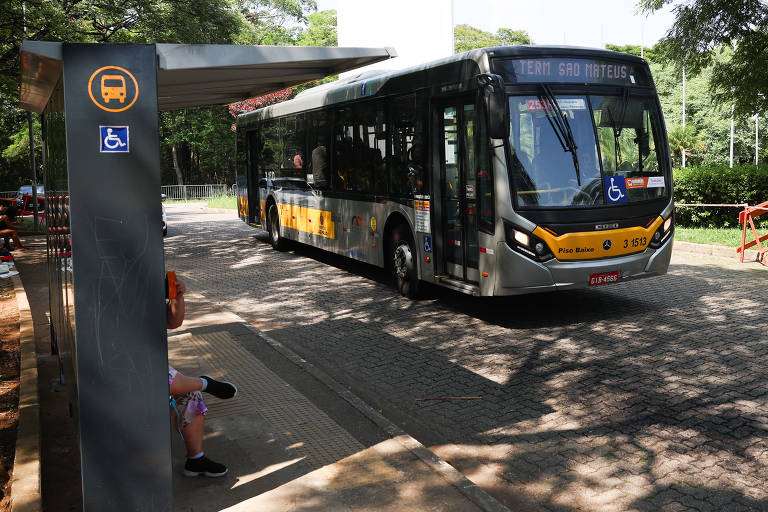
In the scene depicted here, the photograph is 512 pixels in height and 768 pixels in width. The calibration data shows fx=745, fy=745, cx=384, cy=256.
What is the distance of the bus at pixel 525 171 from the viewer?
881 centimetres

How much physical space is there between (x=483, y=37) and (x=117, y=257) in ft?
228

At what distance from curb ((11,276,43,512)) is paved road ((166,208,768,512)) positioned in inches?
108

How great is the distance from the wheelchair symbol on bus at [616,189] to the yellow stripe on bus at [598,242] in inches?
15.1

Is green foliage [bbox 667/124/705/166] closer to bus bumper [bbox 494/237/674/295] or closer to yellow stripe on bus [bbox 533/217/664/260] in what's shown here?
yellow stripe on bus [bbox 533/217/664/260]

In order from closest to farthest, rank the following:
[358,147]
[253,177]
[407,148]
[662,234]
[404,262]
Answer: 1. [662,234]
2. [407,148]
3. [404,262]
4. [358,147]
5. [253,177]

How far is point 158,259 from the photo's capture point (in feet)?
12.9

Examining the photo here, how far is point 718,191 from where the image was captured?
19.5 metres

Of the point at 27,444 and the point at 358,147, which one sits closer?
the point at 27,444

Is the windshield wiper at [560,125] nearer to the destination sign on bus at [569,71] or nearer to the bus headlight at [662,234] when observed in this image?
the destination sign on bus at [569,71]

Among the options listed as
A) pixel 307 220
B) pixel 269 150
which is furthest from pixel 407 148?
pixel 269 150

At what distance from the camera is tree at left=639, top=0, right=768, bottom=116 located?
17.0 meters

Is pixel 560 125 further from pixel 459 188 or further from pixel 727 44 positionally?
pixel 727 44

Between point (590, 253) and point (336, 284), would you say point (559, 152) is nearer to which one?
point (590, 253)

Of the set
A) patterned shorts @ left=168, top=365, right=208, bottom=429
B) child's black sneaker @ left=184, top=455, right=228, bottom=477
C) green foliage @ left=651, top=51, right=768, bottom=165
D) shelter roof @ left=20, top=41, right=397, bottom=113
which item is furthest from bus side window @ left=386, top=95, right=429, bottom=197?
green foliage @ left=651, top=51, right=768, bottom=165
